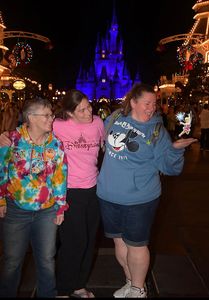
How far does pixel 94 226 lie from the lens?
3.76 meters

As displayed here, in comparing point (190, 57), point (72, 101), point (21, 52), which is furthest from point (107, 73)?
point (72, 101)

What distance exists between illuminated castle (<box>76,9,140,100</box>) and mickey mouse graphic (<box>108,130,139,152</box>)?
102900 millimetres

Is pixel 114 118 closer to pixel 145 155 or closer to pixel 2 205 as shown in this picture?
pixel 145 155

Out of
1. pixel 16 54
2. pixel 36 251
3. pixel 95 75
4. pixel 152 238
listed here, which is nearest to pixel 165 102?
pixel 16 54

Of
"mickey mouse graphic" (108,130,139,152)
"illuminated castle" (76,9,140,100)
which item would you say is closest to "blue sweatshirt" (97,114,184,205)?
"mickey mouse graphic" (108,130,139,152)

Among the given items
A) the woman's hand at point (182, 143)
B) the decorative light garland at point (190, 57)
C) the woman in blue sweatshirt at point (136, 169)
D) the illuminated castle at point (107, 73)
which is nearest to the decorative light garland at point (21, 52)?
the decorative light garland at point (190, 57)

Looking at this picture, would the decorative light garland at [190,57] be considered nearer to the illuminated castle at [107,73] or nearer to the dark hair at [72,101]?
the dark hair at [72,101]

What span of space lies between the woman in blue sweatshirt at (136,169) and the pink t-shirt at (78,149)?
127mm

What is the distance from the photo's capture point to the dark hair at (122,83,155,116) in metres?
3.55

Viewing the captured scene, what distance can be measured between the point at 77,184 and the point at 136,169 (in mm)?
521

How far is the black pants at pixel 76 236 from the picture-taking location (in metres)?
3.57

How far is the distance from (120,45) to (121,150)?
117 metres

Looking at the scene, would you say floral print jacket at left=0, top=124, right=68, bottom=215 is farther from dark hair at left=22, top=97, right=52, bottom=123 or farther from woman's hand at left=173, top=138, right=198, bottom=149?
woman's hand at left=173, top=138, right=198, bottom=149

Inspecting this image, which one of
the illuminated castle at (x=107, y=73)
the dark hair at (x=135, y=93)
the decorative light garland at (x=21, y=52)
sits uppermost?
the illuminated castle at (x=107, y=73)
